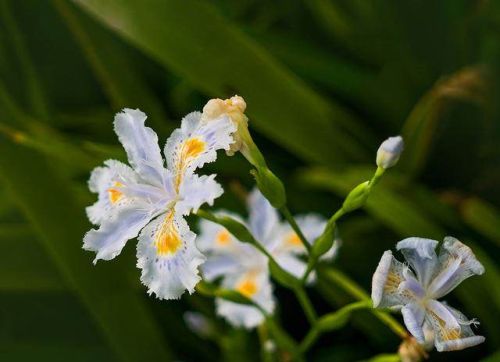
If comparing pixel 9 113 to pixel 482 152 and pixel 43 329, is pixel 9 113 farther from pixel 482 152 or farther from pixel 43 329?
pixel 482 152

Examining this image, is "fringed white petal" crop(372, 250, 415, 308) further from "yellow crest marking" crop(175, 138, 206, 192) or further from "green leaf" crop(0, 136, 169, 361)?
"green leaf" crop(0, 136, 169, 361)

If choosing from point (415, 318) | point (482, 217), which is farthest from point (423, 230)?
point (415, 318)

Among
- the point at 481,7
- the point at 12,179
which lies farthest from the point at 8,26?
the point at 481,7

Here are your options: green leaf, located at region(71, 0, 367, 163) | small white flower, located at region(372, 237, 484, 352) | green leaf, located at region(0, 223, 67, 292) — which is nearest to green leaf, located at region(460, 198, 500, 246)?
green leaf, located at region(71, 0, 367, 163)

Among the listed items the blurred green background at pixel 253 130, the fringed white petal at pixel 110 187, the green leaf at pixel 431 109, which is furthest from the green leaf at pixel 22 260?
the green leaf at pixel 431 109

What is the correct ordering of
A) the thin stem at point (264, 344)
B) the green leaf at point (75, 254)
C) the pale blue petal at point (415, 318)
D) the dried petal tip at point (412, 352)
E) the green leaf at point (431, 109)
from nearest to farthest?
the pale blue petal at point (415, 318) < the dried petal tip at point (412, 352) < the thin stem at point (264, 344) < the green leaf at point (75, 254) < the green leaf at point (431, 109)

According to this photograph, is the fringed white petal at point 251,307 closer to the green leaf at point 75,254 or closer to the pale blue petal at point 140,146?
the green leaf at point 75,254

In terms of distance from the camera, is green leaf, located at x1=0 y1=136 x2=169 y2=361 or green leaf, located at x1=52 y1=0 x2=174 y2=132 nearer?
green leaf, located at x1=0 y1=136 x2=169 y2=361

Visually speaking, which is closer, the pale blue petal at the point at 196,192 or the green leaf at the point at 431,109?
the pale blue petal at the point at 196,192
